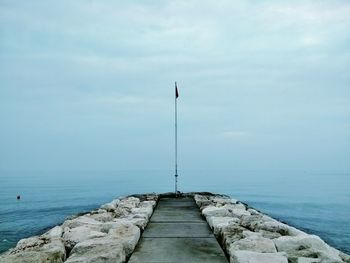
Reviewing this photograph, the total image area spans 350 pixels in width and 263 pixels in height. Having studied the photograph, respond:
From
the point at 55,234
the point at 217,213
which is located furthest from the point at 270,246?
the point at 55,234

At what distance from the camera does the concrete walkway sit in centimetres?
452

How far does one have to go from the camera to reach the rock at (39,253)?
3920 mm

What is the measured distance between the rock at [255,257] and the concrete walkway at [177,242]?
0.44 m

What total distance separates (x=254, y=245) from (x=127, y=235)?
169 centimetres

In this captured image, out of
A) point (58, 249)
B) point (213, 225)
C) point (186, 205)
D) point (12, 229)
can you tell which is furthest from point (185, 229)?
point (12, 229)

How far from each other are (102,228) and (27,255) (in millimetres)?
2085

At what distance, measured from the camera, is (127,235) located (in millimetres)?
5094

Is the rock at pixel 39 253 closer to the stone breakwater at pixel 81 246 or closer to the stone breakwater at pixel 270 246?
the stone breakwater at pixel 81 246

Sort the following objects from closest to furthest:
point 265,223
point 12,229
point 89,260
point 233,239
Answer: point 89,260, point 233,239, point 265,223, point 12,229

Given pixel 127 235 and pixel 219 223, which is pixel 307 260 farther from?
pixel 127 235

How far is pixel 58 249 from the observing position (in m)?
4.38

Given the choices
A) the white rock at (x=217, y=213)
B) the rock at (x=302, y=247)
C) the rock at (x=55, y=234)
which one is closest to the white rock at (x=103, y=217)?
the rock at (x=55, y=234)

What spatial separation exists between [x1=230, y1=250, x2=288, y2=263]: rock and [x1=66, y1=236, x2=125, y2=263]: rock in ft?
4.04

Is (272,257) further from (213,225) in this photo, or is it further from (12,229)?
(12,229)
